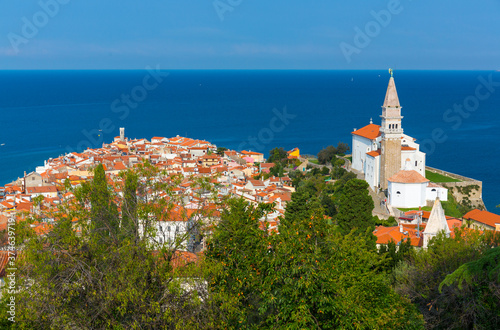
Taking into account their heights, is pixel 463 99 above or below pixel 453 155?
above

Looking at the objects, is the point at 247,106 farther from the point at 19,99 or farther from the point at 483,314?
the point at 483,314

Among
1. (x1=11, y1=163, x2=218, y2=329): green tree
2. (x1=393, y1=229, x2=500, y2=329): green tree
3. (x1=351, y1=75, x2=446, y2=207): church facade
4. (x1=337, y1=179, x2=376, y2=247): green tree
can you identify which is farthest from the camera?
(x1=351, y1=75, x2=446, y2=207): church facade

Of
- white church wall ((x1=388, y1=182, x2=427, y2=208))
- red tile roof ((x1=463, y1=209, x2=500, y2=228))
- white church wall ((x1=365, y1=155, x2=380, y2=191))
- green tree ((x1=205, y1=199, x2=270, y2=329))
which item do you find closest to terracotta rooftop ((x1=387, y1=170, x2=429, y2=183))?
white church wall ((x1=388, y1=182, x2=427, y2=208))

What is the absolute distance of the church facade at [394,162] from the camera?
91.6ft

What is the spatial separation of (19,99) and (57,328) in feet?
404

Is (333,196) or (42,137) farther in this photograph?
(42,137)

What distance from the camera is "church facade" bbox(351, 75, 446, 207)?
2792 cm

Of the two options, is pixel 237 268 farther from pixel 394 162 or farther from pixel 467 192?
pixel 467 192

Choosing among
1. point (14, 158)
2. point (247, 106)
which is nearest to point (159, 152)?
point (14, 158)

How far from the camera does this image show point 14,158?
54188mm

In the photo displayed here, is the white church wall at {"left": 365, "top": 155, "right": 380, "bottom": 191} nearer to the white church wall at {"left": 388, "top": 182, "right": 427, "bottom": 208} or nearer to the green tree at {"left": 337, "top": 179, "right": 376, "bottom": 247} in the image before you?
the white church wall at {"left": 388, "top": 182, "right": 427, "bottom": 208}

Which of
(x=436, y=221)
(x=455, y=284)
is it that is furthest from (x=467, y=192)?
(x=455, y=284)

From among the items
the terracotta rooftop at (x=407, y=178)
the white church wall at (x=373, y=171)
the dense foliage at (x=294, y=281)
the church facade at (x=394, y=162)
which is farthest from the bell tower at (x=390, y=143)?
the dense foliage at (x=294, y=281)

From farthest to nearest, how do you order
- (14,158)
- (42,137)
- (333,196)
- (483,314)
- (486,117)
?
(486,117) → (42,137) → (14,158) → (333,196) → (483,314)
